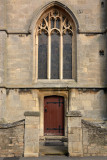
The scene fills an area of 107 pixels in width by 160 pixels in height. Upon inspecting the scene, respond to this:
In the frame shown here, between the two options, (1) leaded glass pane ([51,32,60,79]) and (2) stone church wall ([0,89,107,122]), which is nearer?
(2) stone church wall ([0,89,107,122])

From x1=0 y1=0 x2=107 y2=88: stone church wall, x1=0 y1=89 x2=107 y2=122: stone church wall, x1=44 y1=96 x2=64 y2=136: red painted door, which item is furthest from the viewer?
x1=44 y1=96 x2=64 y2=136: red painted door

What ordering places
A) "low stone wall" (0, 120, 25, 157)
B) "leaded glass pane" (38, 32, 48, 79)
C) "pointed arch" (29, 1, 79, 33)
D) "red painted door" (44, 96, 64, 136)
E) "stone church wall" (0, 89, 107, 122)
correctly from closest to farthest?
1. "low stone wall" (0, 120, 25, 157)
2. "stone church wall" (0, 89, 107, 122)
3. "red painted door" (44, 96, 64, 136)
4. "pointed arch" (29, 1, 79, 33)
5. "leaded glass pane" (38, 32, 48, 79)

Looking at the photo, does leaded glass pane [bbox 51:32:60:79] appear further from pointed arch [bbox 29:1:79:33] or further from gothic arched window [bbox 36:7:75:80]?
pointed arch [bbox 29:1:79:33]

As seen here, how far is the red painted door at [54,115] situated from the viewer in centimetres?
1202

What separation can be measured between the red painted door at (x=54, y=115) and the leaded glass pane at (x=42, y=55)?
140 centimetres

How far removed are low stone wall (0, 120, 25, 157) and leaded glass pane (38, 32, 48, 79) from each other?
4.49 metres

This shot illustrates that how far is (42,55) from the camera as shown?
41.0ft

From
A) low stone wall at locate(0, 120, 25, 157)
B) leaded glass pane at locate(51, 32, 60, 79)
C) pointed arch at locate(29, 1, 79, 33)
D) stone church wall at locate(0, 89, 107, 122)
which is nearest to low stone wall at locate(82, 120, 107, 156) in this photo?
low stone wall at locate(0, 120, 25, 157)

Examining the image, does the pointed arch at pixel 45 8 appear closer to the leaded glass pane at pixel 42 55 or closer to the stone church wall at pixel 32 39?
the stone church wall at pixel 32 39

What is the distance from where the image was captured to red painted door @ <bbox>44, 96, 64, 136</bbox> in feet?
39.4

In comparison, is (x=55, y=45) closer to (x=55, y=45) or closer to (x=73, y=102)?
(x=55, y=45)

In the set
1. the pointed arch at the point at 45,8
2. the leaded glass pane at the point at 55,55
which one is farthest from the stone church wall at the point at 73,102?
the pointed arch at the point at 45,8

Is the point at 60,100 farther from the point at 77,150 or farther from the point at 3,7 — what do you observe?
the point at 3,7

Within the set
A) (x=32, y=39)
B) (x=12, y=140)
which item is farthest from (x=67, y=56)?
(x=12, y=140)
